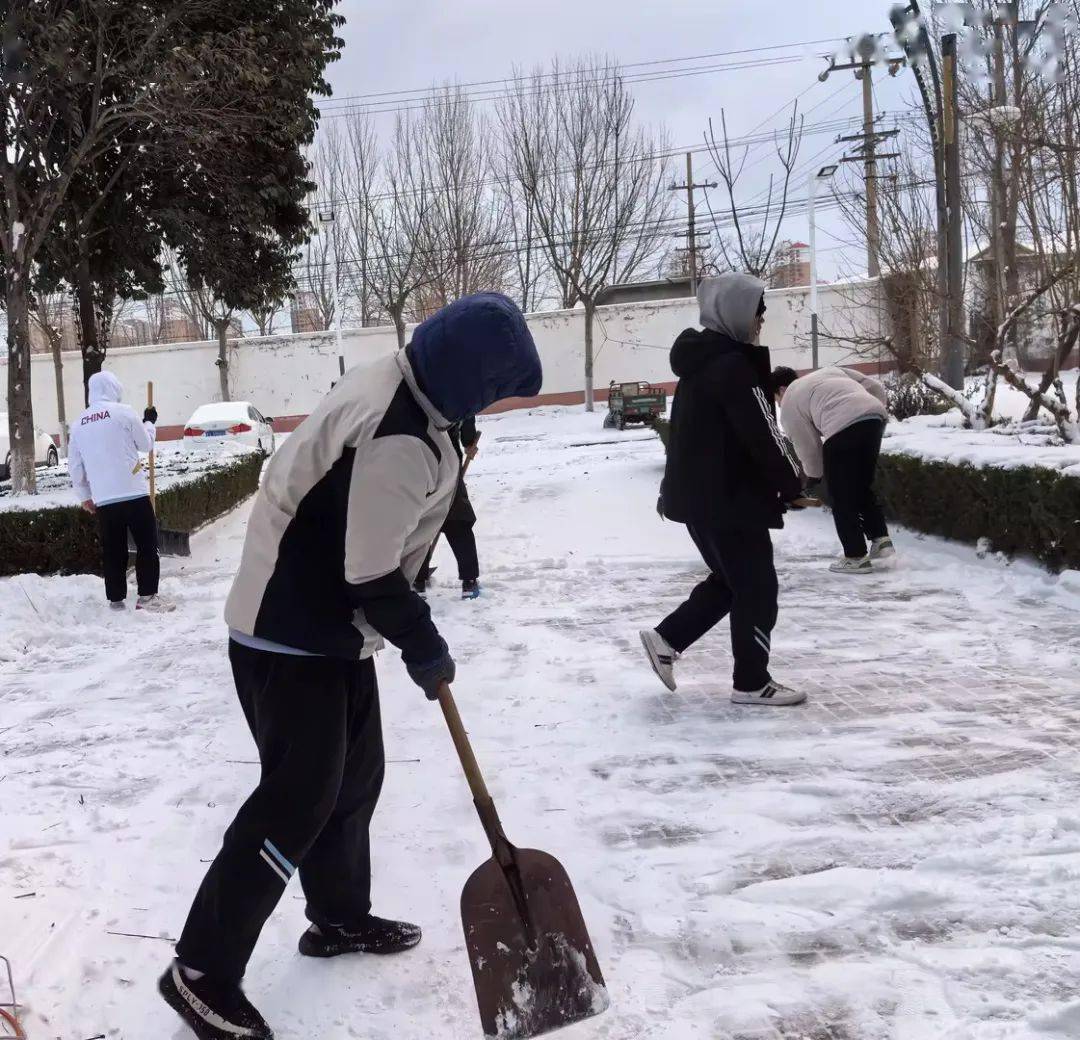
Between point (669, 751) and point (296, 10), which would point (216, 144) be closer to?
point (296, 10)

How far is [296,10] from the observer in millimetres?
13031

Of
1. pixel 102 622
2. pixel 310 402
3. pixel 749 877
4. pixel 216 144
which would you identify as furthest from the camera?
pixel 310 402

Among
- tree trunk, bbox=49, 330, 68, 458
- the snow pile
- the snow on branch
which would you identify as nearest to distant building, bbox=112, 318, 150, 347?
tree trunk, bbox=49, 330, 68, 458

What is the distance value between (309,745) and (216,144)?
11.4 meters

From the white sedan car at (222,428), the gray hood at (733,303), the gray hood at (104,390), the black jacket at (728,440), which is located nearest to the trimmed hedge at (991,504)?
the black jacket at (728,440)

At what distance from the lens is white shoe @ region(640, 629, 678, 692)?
A: 177 inches

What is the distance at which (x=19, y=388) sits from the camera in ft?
41.3

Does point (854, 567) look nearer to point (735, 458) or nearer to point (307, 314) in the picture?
point (735, 458)

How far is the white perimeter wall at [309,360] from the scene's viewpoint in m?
33.8

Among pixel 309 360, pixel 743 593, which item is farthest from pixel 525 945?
pixel 309 360

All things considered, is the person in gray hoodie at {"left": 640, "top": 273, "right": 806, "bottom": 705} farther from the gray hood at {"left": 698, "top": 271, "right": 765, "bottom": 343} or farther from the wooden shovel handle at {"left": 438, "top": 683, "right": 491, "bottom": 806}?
the wooden shovel handle at {"left": 438, "top": 683, "right": 491, "bottom": 806}

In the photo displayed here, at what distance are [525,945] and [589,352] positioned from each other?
99.7ft

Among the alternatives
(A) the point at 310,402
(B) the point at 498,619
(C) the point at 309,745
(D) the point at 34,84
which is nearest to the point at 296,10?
(D) the point at 34,84

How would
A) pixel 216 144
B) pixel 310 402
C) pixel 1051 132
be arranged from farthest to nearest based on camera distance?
pixel 310 402
pixel 216 144
pixel 1051 132
